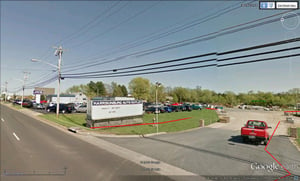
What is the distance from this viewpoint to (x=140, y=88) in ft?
256

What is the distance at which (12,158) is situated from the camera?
6887 mm

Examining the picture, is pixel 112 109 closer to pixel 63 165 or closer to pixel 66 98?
pixel 63 165

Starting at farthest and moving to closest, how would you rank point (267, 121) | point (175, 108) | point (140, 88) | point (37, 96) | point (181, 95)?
point (181, 95) < point (140, 88) < point (37, 96) < point (175, 108) < point (267, 121)

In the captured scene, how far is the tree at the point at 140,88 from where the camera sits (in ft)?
256

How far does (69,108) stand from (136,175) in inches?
1135

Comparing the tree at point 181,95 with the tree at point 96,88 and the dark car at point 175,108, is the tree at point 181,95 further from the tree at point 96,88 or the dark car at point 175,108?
the tree at point 96,88

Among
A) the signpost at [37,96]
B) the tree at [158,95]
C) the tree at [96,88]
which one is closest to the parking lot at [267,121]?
the signpost at [37,96]

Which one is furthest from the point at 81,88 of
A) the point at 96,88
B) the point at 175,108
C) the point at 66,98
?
the point at 175,108

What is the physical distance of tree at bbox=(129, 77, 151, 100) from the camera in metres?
77.9

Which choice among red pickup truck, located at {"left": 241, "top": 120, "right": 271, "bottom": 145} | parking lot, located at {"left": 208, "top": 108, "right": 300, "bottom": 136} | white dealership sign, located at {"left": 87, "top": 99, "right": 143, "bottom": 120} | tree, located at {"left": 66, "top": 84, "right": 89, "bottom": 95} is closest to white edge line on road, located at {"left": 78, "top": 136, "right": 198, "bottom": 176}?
red pickup truck, located at {"left": 241, "top": 120, "right": 271, "bottom": 145}

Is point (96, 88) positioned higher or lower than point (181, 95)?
higher

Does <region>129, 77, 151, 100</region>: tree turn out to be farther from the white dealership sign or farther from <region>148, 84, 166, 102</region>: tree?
the white dealership sign

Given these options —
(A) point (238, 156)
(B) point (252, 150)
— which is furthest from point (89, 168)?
(B) point (252, 150)

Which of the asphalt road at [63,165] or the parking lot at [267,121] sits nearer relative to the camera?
the asphalt road at [63,165]
